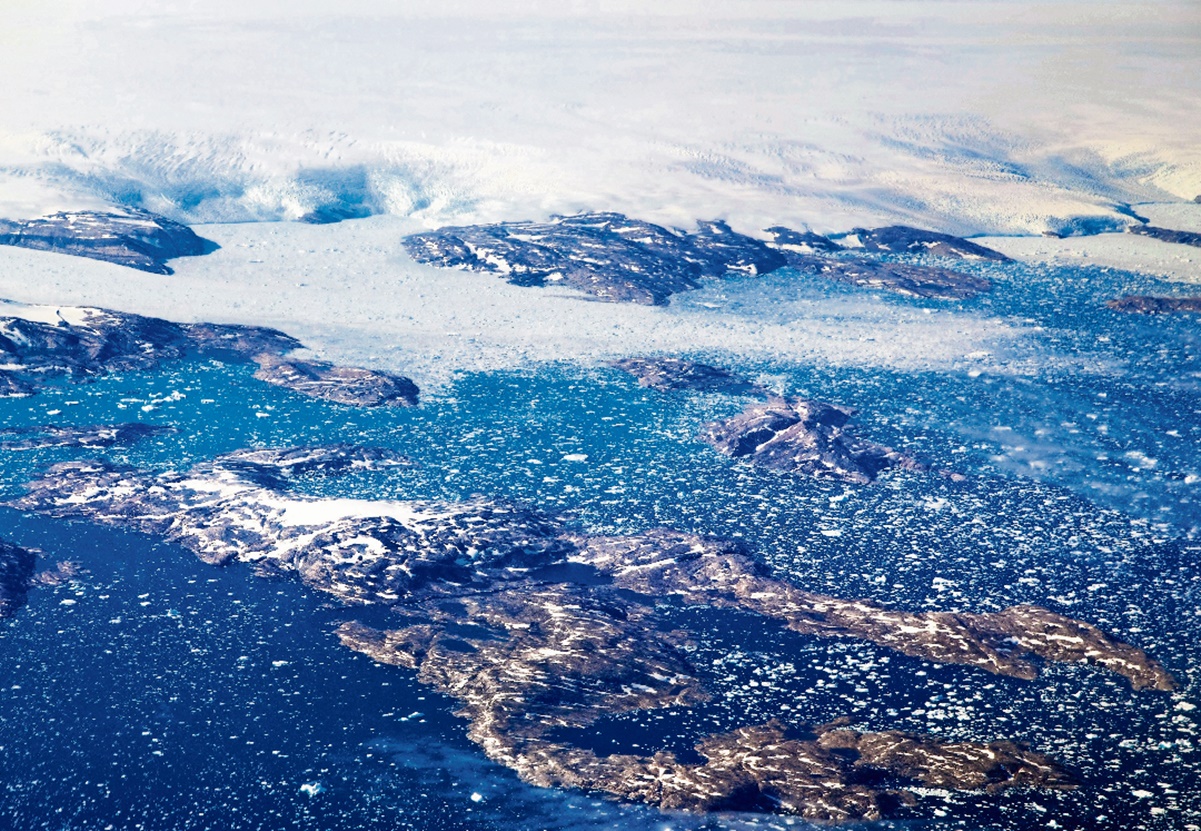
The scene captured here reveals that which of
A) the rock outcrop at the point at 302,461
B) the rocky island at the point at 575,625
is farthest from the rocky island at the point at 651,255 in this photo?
the rocky island at the point at 575,625

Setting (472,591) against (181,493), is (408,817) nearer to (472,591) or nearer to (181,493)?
(472,591)

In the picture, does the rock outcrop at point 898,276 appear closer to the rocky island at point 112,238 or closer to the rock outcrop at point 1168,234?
the rock outcrop at point 1168,234

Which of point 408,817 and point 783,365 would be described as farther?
point 783,365

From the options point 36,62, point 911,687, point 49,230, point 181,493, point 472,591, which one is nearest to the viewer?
point 911,687

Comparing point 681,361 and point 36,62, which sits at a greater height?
point 36,62

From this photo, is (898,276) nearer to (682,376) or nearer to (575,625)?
(682,376)

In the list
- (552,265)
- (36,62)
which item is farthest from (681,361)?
(36,62)

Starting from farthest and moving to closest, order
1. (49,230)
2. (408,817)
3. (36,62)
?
(36,62)
(49,230)
(408,817)
